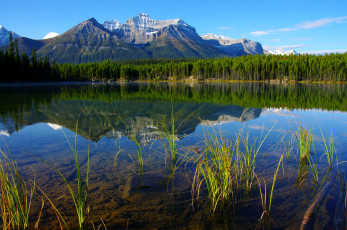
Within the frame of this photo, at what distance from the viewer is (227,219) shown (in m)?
4.60

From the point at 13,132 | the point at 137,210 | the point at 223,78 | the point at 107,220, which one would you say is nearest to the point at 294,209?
the point at 137,210

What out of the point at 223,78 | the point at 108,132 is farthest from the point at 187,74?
the point at 108,132

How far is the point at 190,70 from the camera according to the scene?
128 m

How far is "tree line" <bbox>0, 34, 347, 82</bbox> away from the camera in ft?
256

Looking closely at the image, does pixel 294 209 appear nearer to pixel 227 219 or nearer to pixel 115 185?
pixel 227 219

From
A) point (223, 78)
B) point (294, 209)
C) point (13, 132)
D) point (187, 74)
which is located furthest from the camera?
point (187, 74)

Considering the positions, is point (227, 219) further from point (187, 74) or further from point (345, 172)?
point (187, 74)

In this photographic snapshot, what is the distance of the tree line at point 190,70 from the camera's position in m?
77.9

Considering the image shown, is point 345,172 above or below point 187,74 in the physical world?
below

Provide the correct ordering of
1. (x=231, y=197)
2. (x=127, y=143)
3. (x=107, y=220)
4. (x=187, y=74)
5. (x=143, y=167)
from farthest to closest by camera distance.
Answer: (x=187, y=74)
(x=127, y=143)
(x=143, y=167)
(x=231, y=197)
(x=107, y=220)

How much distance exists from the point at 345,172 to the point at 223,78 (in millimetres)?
113417

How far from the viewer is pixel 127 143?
9.60 meters

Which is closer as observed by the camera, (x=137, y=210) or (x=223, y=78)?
(x=137, y=210)

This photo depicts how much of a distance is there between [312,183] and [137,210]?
4.37 m
